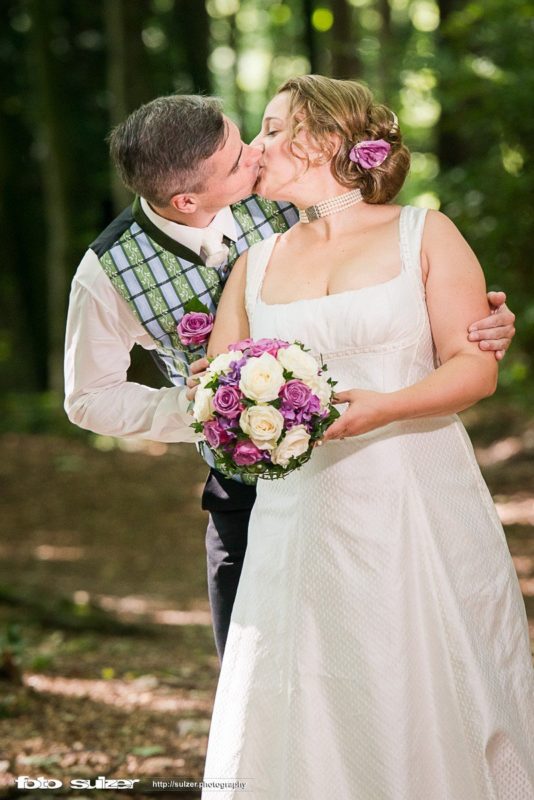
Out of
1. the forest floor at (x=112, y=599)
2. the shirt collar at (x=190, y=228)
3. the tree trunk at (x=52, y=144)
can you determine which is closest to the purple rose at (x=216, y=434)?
the shirt collar at (x=190, y=228)

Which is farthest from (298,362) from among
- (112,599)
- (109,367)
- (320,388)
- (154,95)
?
(154,95)

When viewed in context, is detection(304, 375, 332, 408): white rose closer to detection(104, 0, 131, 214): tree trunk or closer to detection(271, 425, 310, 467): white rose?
detection(271, 425, 310, 467): white rose

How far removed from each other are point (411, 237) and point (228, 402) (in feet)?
2.47

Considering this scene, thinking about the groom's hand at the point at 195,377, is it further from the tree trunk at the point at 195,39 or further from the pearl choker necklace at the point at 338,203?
the tree trunk at the point at 195,39

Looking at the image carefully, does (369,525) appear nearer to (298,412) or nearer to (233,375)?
(298,412)

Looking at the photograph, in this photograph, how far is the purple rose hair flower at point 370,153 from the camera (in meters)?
3.10

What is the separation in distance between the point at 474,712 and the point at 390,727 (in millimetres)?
224

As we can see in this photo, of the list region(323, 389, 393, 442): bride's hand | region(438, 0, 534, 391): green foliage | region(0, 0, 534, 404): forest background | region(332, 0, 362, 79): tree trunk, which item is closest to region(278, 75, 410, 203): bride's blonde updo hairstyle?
region(323, 389, 393, 442): bride's hand

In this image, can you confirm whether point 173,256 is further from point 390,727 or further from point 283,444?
point 390,727

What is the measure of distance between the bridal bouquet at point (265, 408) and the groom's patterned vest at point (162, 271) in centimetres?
86

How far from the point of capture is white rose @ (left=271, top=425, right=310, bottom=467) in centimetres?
270

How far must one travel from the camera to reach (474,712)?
2.88 meters

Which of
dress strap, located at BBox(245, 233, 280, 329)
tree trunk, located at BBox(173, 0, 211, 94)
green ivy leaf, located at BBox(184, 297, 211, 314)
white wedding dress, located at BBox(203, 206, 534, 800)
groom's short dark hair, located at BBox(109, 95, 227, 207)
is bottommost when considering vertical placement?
white wedding dress, located at BBox(203, 206, 534, 800)

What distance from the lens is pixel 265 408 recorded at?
2686 mm
